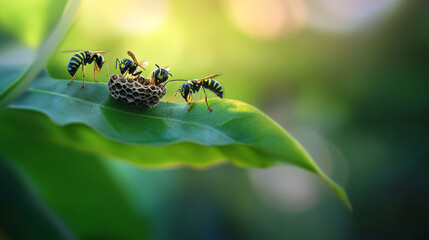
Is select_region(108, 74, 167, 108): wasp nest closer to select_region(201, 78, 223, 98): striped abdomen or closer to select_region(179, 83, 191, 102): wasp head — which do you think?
select_region(179, 83, 191, 102): wasp head

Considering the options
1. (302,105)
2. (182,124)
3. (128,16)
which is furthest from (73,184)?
(302,105)

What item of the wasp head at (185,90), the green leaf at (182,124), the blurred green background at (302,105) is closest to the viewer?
the green leaf at (182,124)

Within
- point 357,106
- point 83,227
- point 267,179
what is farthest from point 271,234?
point 83,227

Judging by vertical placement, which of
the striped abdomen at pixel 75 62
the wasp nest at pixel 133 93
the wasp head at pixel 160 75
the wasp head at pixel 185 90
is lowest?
the wasp head at pixel 185 90

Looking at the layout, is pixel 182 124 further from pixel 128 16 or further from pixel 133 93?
pixel 128 16

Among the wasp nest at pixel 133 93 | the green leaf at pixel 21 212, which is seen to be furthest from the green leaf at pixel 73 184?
the wasp nest at pixel 133 93

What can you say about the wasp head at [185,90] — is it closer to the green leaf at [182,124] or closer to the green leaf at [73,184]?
the green leaf at [182,124]

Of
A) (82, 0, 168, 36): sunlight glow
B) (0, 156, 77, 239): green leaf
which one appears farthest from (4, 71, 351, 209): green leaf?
(82, 0, 168, 36): sunlight glow
